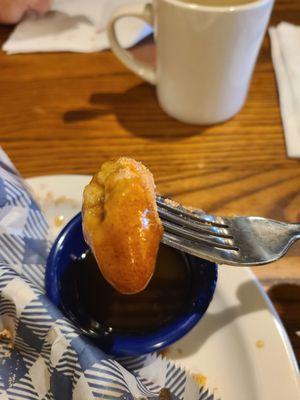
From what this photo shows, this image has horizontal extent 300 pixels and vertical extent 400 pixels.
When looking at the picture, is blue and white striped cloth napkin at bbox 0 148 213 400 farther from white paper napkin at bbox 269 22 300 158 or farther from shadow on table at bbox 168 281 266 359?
white paper napkin at bbox 269 22 300 158

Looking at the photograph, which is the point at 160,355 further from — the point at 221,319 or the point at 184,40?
the point at 184,40

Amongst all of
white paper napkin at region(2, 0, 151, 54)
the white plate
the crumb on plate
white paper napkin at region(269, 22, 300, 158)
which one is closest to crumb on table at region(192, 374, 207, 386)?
the white plate

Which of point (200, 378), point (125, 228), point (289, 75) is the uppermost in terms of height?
point (125, 228)

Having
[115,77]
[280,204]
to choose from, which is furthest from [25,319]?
[115,77]

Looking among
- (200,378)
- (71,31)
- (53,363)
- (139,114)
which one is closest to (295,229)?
(200,378)

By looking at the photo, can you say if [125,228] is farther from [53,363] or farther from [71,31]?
[71,31]

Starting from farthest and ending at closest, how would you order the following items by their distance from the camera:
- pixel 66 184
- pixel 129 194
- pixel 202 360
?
pixel 66 184, pixel 202 360, pixel 129 194
